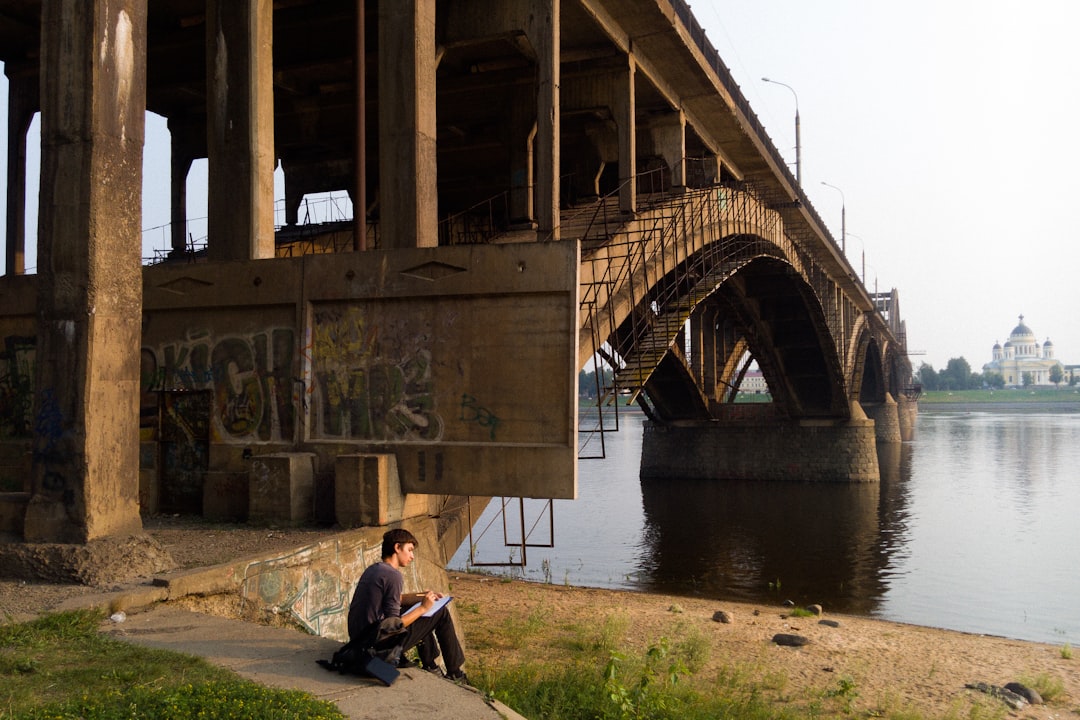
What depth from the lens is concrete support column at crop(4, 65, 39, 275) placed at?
2083 cm

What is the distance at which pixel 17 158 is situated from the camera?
21484 mm

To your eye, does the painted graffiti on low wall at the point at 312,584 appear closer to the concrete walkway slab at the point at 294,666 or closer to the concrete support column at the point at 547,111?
the concrete walkway slab at the point at 294,666

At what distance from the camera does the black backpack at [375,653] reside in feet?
18.4

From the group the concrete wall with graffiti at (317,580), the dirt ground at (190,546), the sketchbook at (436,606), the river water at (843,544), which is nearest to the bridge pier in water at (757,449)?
the river water at (843,544)

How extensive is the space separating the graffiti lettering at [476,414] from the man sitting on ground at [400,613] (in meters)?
3.91

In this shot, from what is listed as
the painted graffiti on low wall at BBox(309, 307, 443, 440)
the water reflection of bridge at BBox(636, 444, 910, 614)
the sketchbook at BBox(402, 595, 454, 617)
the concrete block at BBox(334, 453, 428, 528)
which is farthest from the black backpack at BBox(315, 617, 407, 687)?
the water reflection of bridge at BBox(636, 444, 910, 614)

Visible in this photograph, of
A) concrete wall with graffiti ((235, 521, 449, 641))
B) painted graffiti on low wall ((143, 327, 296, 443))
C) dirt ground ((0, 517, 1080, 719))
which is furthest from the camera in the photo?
painted graffiti on low wall ((143, 327, 296, 443))

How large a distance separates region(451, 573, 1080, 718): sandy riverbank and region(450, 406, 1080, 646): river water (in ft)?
6.26

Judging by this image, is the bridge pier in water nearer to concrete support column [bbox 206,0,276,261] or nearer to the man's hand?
concrete support column [bbox 206,0,276,261]

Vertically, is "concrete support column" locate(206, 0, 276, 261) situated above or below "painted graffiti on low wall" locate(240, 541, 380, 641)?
above

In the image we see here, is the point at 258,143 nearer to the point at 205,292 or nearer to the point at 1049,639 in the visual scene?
the point at 205,292

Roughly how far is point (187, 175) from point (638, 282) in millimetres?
14431

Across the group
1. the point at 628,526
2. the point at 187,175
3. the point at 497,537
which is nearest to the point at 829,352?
the point at 628,526

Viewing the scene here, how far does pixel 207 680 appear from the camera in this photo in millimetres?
5387
